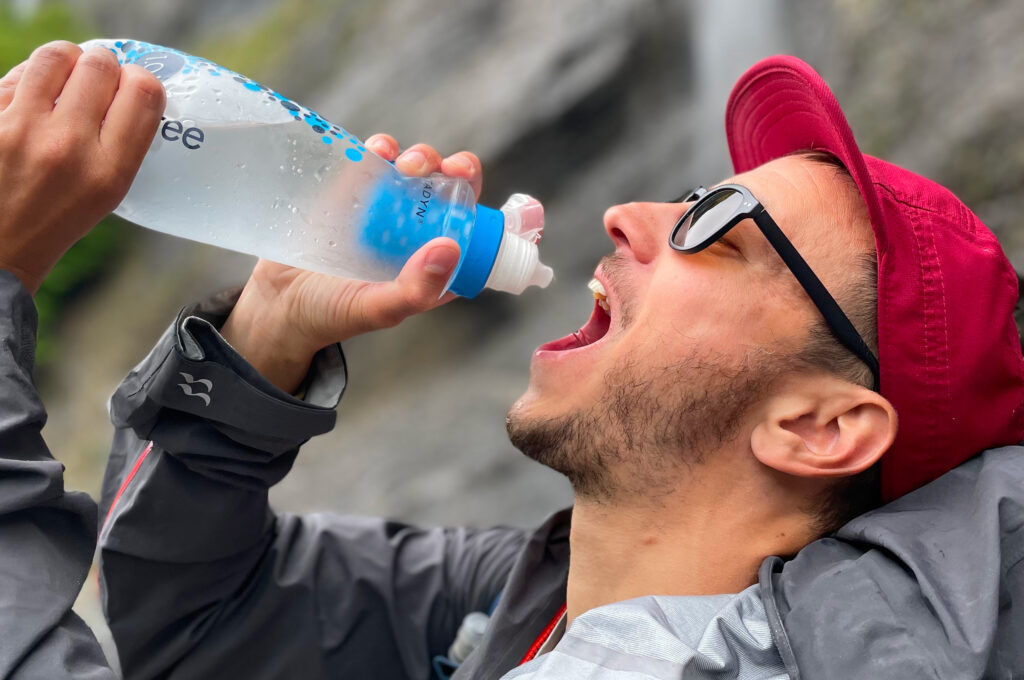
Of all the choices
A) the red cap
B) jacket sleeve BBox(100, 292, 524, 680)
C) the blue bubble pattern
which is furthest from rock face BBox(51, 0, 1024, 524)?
the blue bubble pattern

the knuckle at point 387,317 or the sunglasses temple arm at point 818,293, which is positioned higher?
the sunglasses temple arm at point 818,293

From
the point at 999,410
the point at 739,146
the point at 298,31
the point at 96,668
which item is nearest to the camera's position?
the point at 96,668

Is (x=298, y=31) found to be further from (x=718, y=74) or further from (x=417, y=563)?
(x=417, y=563)

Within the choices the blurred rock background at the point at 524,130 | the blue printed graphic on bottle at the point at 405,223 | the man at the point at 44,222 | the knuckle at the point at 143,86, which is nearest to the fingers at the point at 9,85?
the man at the point at 44,222

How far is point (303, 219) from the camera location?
5.43ft

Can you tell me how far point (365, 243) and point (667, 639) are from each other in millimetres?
873

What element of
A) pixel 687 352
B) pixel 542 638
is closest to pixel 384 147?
pixel 687 352

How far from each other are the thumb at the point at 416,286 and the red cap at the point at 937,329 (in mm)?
759

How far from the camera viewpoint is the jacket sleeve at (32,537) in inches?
49.0

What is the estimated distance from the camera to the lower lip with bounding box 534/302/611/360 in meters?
1.75

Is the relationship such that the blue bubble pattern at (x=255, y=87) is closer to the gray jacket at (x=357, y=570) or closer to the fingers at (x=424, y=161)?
the fingers at (x=424, y=161)

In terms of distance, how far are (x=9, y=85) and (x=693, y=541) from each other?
1406 mm

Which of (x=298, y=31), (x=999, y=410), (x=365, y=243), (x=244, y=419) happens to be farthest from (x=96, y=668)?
(x=298, y=31)

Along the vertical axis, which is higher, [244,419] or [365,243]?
[365,243]
